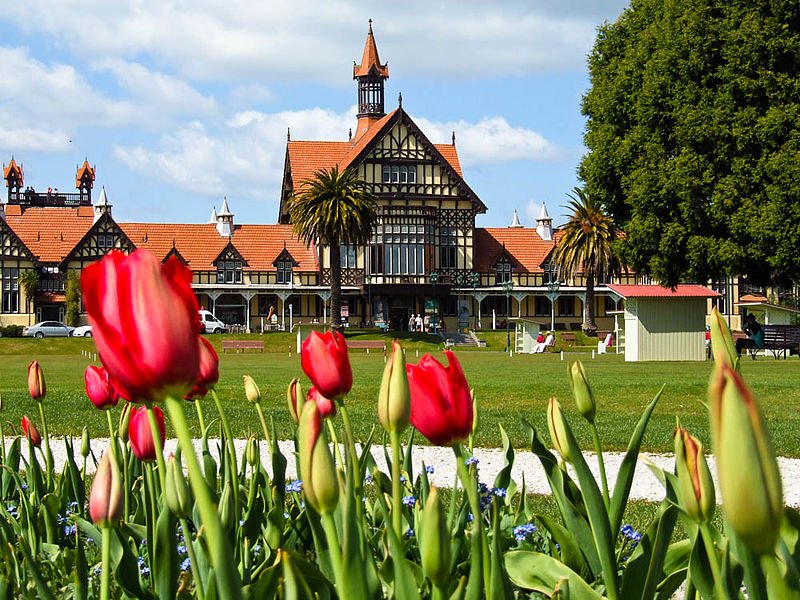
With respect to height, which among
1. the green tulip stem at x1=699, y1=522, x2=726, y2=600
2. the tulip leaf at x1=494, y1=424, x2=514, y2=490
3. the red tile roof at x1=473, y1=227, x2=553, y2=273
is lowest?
the tulip leaf at x1=494, y1=424, x2=514, y2=490

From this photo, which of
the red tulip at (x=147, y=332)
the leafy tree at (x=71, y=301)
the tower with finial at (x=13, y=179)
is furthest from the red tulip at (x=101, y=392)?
the tower with finial at (x=13, y=179)

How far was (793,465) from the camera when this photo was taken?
26.7 ft

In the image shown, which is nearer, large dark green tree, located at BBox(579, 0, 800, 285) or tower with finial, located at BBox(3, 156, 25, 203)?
large dark green tree, located at BBox(579, 0, 800, 285)

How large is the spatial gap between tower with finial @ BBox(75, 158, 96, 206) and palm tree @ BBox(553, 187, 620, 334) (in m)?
55.7

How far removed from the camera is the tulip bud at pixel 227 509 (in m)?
2.26

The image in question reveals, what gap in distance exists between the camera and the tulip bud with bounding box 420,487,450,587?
4.71 feet

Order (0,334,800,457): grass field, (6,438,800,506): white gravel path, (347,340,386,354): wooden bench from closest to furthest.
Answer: (6,438,800,506): white gravel path → (0,334,800,457): grass field → (347,340,386,354): wooden bench

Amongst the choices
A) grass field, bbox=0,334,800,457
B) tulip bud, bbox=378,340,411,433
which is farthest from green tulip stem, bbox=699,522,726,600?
grass field, bbox=0,334,800,457

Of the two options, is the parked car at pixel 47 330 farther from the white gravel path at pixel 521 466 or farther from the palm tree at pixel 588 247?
the white gravel path at pixel 521 466

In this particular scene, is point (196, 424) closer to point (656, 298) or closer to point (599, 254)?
point (656, 298)

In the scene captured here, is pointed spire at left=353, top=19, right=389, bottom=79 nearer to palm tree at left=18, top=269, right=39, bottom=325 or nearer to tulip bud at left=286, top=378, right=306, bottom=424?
palm tree at left=18, top=269, right=39, bottom=325

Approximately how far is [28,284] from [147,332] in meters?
57.3

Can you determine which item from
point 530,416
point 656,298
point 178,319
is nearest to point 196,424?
point 530,416

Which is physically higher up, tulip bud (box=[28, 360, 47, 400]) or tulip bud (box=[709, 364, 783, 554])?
tulip bud (box=[709, 364, 783, 554])
